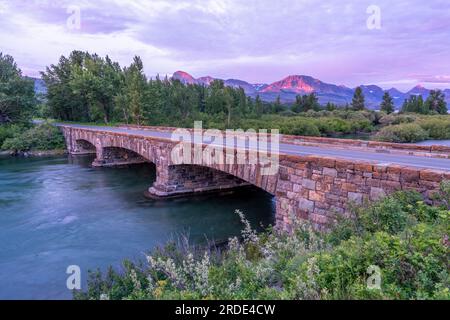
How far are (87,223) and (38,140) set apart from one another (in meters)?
23.2

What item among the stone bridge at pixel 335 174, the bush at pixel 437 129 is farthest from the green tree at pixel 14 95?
the bush at pixel 437 129

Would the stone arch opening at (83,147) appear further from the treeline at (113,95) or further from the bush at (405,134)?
the bush at (405,134)

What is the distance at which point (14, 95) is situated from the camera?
3566 centimetres

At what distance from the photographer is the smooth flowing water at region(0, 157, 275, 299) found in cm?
923

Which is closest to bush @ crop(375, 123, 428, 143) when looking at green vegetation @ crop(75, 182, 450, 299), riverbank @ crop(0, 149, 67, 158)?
green vegetation @ crop(75, 182, 450, 299)

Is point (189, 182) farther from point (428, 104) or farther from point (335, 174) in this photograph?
point (428, 104)

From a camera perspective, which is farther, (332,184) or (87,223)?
(87,223)

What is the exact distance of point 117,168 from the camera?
24.3m

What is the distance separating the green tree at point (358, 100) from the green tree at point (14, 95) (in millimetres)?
60844

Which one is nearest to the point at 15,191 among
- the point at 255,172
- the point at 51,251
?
the point at 51,251

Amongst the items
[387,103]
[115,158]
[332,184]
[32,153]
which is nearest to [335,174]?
[332,184]

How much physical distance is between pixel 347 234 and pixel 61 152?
31.9 metres

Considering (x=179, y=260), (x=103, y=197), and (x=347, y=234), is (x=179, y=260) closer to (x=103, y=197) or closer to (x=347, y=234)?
(x=347, y=234)
